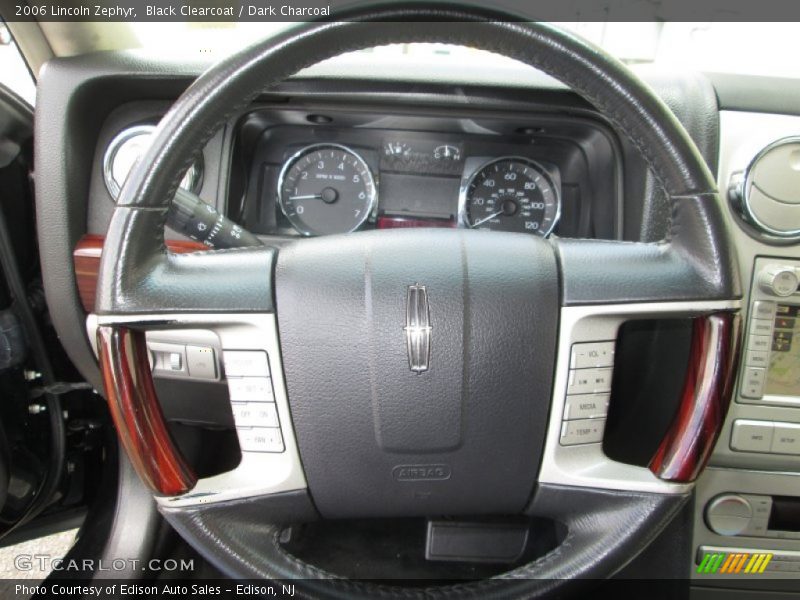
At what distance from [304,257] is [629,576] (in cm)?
94

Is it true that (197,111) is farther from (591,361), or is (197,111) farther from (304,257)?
(591,361)

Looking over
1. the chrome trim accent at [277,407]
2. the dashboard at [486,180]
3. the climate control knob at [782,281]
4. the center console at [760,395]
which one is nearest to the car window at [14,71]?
the dashboard at [486,180]

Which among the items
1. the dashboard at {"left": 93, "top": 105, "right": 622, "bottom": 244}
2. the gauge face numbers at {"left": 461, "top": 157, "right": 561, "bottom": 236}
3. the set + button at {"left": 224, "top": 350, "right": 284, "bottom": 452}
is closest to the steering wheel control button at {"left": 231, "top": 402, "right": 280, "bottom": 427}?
the set + button at {"left": 224, "top": 350, "right": 284, "bottom": 452}

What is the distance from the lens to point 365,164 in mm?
1327

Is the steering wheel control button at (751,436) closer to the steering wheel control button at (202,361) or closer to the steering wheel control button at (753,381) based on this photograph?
the steering wheel control button at (753,381)

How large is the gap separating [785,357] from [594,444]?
1.73ft

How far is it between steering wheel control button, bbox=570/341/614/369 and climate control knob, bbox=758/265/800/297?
0.45 metres

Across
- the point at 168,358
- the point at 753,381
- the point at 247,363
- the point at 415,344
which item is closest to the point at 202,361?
the point at 168,358

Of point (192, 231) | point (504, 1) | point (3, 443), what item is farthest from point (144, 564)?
point (504, 1)

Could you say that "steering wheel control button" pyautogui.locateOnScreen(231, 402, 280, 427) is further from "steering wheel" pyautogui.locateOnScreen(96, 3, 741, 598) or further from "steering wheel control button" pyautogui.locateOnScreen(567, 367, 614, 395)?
"steering wheel control button" pyautogui.locateOnScreen(567, 367, 614, 395)

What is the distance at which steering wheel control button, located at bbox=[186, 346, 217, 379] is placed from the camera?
102cm

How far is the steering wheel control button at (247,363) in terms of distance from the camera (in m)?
0.77

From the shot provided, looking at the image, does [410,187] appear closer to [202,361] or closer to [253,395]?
[202,361]

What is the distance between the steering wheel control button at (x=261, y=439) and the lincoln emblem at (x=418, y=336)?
0.19m
